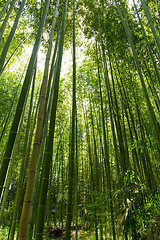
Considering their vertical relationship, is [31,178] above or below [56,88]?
below

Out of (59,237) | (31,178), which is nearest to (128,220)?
(31,178)

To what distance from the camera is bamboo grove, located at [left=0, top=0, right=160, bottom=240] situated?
5.30ft

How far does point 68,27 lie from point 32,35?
930 millimetres

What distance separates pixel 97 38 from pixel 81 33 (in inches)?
21.3

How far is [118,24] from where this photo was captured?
4.13 m

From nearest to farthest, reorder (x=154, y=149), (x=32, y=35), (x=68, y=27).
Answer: (x=154, y=149), (x=32, y=35), (x=68, y=27)

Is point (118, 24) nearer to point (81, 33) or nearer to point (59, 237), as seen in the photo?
point (81, 33)

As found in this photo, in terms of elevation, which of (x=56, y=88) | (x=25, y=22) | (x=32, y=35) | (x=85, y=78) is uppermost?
(x=85, y=78)

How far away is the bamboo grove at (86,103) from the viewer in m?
1.61

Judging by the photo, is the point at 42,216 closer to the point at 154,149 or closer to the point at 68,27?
the point at 154,149

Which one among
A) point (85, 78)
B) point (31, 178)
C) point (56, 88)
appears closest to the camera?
point (31, 178)

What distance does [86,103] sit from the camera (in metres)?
5.86

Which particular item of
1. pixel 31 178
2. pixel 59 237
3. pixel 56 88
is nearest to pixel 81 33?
pixel 56 88

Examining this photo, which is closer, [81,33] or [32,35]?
[32,35]
